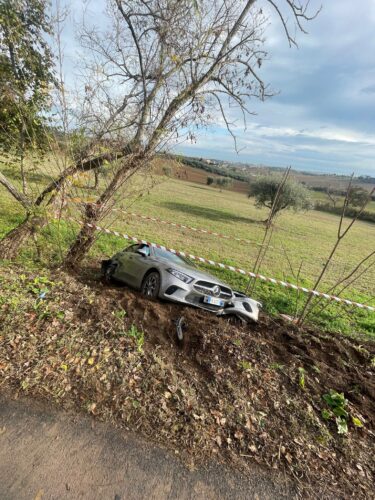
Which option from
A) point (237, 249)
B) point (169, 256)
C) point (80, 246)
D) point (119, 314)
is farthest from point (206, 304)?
point (237, 249)

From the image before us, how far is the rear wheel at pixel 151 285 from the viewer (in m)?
5.70

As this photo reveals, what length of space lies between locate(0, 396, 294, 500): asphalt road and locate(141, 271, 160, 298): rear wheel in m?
2.88

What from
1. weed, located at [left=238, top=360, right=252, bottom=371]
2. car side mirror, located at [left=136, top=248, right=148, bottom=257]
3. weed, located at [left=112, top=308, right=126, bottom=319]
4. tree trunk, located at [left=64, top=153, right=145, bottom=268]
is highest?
tree trunk, located at [left=64, top=153, right=145, bottom=268]

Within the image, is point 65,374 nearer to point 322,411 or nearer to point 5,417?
point 5,417

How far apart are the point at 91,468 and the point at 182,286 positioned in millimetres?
3251

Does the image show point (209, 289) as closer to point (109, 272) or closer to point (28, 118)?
point (109, 272)

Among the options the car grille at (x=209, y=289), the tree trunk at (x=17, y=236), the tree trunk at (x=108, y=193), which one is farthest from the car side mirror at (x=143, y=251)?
the tree trunk at (x=17, y=236)

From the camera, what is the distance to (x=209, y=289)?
5.78 metres

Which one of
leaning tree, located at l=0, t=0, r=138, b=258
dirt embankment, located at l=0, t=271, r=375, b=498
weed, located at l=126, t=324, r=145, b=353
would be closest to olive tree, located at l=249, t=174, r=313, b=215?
leaning tree, located at l=0, t=0, r=138, b=258

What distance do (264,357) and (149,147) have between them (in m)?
4.92

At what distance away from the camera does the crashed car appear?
5535 mm

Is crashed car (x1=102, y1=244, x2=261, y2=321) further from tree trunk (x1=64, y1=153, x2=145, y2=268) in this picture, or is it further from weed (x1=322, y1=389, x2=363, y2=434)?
weed (x1=322, y1=389, x2=363, y2=434)

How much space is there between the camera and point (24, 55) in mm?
8961

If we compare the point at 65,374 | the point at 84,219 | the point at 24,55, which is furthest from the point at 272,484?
the point at 24,55
